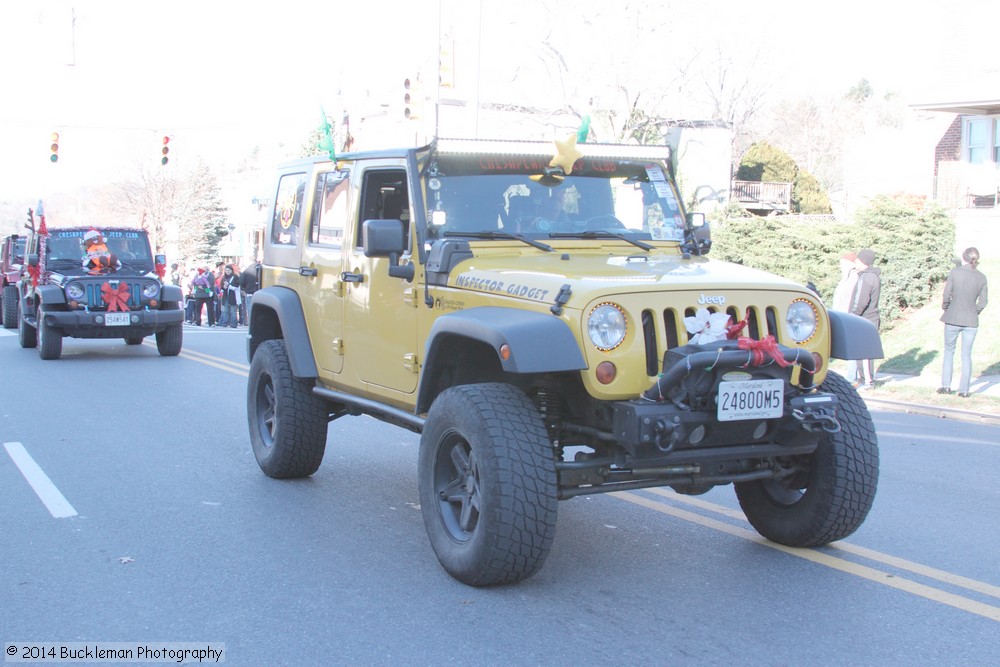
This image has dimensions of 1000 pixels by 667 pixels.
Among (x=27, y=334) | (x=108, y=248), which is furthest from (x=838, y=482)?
(x=27, y=334)

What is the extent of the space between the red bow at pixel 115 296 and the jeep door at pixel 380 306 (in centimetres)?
1104

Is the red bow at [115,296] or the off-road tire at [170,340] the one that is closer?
the red bow at [115,296]

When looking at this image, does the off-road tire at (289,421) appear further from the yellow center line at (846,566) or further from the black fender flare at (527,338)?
the black fender flare at (527,338)

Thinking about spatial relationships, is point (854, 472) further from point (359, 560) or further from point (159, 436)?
point (159, 436)

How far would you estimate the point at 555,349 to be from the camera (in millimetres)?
4605

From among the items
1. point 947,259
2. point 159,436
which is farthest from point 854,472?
point 947,259

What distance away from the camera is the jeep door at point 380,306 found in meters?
5.96

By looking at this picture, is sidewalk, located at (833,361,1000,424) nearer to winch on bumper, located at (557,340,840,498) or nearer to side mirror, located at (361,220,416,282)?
winch on bumper, located at (557,340,840,498)

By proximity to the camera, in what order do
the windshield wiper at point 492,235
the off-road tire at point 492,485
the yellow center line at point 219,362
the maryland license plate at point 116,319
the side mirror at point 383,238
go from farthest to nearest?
the maryland license plate at point 116,319 < the yellow center line at point 219,362 < the windshield wiper at point 492,235 < the side mirror at point 383,238 < the off-road tire at point 492,485

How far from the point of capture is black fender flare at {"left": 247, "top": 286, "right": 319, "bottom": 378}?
706cm

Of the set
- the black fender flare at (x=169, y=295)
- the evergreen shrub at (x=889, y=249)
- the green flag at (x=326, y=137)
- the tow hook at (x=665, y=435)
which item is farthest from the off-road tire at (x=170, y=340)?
the tow hook at (x=665, y=435)

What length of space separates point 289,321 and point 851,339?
148 inches

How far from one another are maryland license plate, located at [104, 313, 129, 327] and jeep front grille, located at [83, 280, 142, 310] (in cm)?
21

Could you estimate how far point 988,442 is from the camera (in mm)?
9734
